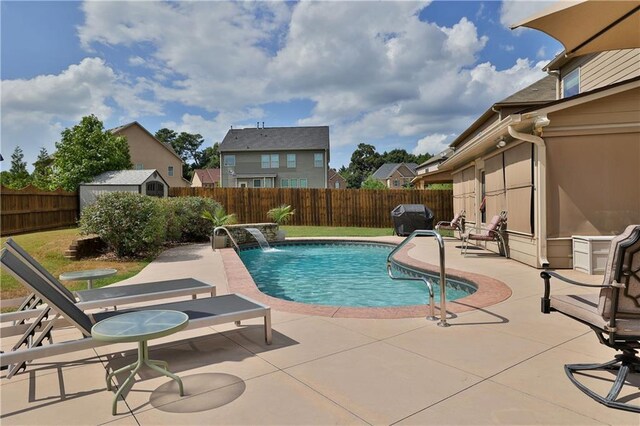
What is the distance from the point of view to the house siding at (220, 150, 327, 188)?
3250 cm

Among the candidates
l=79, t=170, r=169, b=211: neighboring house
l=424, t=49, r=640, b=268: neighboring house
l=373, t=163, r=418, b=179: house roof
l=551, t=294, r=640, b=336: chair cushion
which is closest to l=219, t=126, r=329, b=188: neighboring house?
l=79, t=170, r=169, b=211: neighboring house

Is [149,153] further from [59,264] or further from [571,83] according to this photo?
[571,83]

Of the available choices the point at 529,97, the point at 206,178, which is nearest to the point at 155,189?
the point at 529,97

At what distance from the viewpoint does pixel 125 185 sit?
1919 cm

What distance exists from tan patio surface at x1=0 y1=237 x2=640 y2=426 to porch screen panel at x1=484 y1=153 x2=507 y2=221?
18.6ft

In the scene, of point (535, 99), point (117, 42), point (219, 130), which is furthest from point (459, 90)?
point (219, 130)

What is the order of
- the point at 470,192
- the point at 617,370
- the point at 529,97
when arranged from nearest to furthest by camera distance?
the point at 617,370 → the point at 470,192 → the point at 529,97

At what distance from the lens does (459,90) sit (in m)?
18.9

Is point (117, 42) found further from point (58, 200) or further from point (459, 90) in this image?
point (459, 90)

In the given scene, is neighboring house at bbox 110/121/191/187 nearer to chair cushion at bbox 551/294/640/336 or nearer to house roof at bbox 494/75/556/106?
house roof at bbox 494/75/556/106

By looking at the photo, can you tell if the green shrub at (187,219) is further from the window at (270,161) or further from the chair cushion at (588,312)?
the window at (270,161)

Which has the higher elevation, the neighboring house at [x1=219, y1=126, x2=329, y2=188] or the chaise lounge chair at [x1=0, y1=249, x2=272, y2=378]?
the neighboring house at [x1=219, y1=126, x2=329, y2=188]

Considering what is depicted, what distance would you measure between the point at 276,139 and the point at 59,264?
1022 inches

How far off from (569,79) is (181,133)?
6946 centimetres
